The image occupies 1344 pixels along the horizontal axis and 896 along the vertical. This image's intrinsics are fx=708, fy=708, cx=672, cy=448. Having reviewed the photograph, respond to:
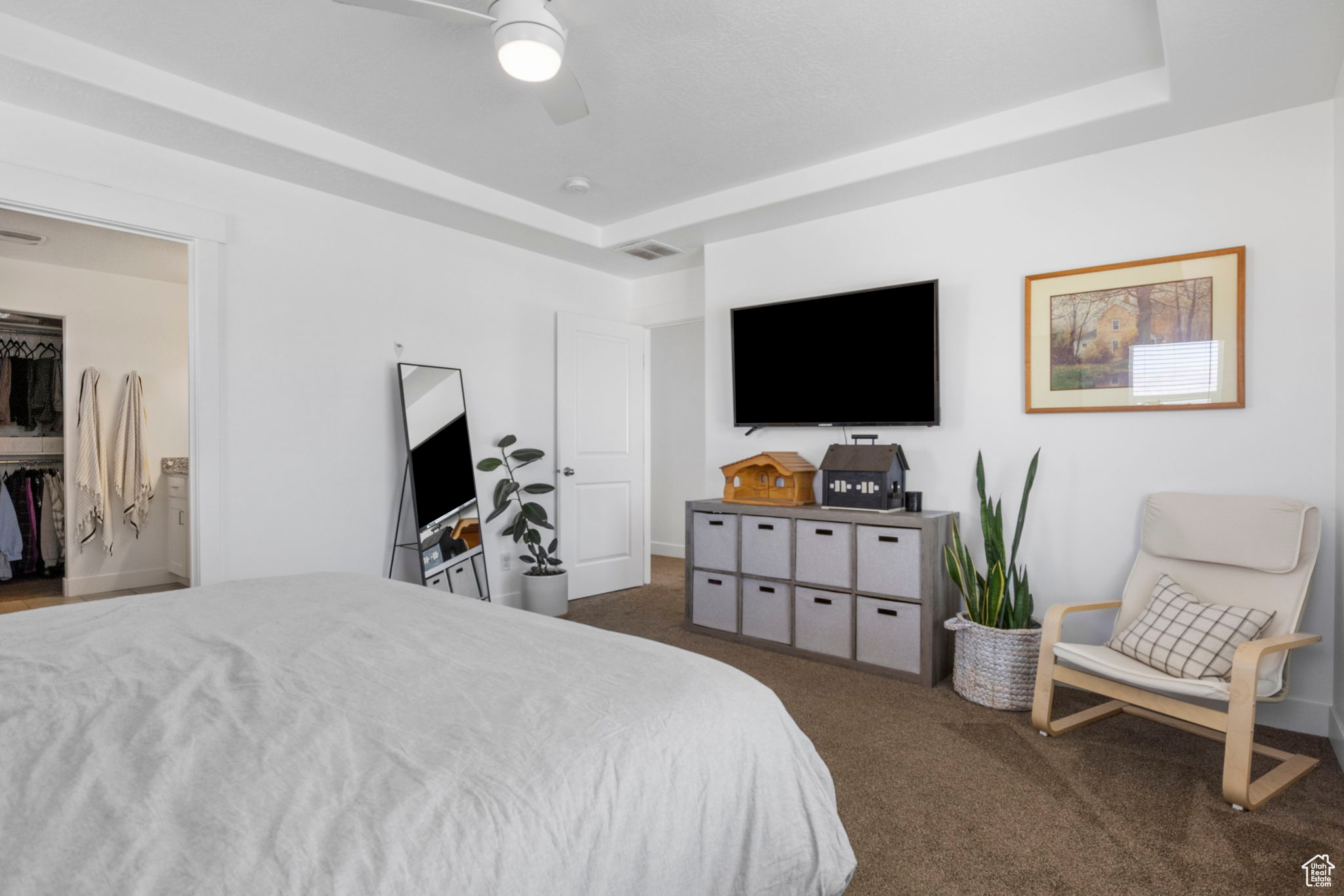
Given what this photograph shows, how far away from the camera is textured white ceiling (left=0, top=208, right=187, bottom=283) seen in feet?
13.2

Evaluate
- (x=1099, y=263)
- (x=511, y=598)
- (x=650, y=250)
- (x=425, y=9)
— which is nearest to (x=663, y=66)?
(x=425, y=9)

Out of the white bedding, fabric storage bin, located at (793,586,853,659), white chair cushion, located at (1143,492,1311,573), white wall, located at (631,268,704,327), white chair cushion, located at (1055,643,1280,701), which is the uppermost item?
white wall, located at (631,268,704,327)

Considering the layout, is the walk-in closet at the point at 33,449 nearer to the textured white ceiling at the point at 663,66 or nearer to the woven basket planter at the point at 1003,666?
the textured white ceiling at the point at 663,66

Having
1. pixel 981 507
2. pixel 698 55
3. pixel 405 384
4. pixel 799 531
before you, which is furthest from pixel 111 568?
pixel 981 507

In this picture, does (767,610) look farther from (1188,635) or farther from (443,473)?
(443,473)

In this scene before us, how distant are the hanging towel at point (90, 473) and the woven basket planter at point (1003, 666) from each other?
566 cm

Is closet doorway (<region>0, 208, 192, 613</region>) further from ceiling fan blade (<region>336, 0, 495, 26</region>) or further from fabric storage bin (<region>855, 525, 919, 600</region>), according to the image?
fabric storage bin (<region>855, 525, 919, 600</region>)

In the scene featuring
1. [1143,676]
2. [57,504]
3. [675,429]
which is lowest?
[1143,676]

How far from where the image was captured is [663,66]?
2672 millimetres

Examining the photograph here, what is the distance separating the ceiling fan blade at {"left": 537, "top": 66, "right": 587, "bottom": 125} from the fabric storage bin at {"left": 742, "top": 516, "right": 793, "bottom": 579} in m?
2.16

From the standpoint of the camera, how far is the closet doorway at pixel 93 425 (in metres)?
4.89

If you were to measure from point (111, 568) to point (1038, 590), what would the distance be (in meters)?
6.05

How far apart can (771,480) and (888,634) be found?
1.04 m

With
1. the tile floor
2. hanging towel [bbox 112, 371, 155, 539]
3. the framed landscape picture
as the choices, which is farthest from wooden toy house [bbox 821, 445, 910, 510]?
hanging towel [bbox 112, 371, 155, 539]
